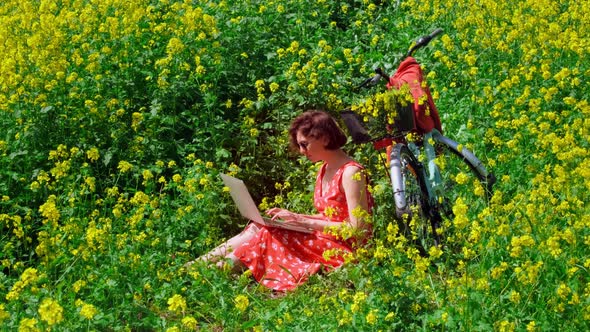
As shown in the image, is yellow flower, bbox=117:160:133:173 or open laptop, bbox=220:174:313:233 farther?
yellow flower, bbox=117:160:133:173

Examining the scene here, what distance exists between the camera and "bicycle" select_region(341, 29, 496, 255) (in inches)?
186

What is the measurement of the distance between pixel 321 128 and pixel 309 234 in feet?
1.80

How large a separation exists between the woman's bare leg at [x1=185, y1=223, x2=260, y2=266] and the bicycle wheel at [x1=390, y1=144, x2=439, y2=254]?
770mm

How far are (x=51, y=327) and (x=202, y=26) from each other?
3569mm

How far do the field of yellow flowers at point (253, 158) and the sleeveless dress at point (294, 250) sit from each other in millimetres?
97

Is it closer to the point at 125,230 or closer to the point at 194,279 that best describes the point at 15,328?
the point at 194,279

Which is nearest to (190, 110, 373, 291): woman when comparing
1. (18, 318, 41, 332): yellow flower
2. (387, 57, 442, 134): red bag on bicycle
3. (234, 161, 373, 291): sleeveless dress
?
(234, 161, 373, 291): sleeveless dress

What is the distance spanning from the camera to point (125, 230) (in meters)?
5.08

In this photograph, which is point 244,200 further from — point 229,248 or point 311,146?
point 311,146

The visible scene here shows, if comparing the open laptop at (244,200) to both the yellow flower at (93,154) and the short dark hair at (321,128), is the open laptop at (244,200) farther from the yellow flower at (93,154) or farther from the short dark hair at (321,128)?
the yellow flower at (93,154)

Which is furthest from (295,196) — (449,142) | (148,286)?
(148,286)

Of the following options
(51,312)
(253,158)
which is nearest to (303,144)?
(253,158)

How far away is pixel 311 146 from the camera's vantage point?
16.1 ft

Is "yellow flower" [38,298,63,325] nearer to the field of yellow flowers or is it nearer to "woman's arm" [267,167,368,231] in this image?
the field of yellow flowers
